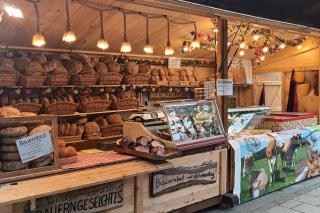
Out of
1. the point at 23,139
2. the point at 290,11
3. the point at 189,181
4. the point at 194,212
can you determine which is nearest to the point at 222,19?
the point at 290,11

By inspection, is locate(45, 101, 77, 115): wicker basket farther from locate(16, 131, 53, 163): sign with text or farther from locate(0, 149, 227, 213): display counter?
locate(16, 131, 53, 163): sign with text

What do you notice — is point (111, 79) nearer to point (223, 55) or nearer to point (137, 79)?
point (137, 79)

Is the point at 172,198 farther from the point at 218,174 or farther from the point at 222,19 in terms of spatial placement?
the point at 222,19

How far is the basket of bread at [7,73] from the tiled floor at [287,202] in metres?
3.38

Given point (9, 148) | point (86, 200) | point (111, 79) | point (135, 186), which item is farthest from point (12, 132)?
point (111, 79)

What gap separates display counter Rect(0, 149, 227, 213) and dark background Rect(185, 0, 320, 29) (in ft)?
6.19

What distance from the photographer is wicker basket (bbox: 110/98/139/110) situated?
6.12 m

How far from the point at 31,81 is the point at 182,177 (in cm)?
287

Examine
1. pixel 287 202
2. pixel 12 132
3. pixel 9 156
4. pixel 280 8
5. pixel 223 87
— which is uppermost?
pixel 280 8

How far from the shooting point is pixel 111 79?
5.96m

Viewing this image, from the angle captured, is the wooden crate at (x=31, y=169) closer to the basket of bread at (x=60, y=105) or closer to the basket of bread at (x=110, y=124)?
the basket of bread at (x=60, y=105)

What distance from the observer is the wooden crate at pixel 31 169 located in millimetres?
2572

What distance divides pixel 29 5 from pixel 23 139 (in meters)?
2.40

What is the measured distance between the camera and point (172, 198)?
364cm
